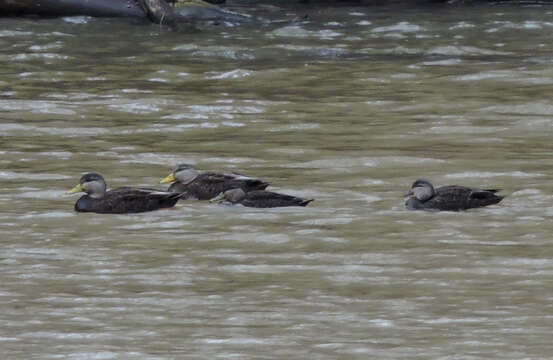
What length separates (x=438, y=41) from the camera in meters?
23.6

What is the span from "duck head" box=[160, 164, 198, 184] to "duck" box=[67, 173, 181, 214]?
591 millimetres

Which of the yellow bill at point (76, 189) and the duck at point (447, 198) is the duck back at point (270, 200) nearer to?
the duck at point (447, 198)

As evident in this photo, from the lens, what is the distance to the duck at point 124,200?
11.5 metres

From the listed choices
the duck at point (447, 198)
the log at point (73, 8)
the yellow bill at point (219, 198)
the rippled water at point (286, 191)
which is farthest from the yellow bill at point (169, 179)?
the log at point (73, 8)

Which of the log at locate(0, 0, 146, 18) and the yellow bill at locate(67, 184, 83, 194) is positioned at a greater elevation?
→ the yellow bill at locate(67, 184, 83, 194)

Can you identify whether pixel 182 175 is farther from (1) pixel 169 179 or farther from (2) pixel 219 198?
(2) pixel 219 198

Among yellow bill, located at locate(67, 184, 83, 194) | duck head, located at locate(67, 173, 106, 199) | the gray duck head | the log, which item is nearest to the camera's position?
the gray duck head

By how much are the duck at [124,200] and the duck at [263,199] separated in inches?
18.8

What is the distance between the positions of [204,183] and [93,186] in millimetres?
967

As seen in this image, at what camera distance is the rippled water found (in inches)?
316

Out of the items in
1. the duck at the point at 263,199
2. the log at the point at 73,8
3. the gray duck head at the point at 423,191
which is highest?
the gray duck head at the point at 423,191

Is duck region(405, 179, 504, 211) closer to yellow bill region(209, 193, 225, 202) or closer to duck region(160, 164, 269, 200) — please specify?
duck region(160, 164, 269, 200)

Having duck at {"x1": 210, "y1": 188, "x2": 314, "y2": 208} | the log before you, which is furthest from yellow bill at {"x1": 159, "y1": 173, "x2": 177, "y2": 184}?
the log

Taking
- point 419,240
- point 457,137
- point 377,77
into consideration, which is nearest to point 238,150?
point 457,137
